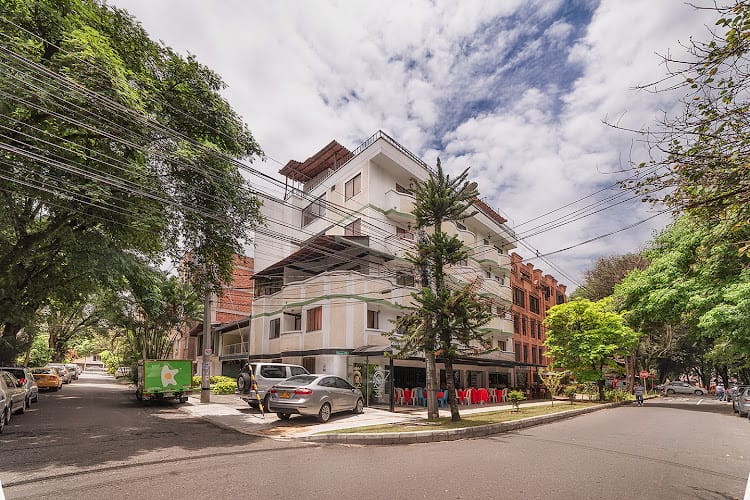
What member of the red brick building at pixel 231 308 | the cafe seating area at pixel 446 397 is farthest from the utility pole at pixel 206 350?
the red brick building at pixel 231 308

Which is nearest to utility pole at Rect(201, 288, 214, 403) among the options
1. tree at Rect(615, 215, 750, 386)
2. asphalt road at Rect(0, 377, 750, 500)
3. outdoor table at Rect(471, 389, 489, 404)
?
asphalt road at Rect(0, 377, 750, 500)

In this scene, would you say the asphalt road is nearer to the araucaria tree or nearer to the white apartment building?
the araucaria tree

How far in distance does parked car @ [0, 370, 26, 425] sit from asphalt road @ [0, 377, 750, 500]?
0.75 m

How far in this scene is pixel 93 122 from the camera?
12.2 metres

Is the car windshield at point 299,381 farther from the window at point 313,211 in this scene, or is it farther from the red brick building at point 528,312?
the red brick building at point 528,312

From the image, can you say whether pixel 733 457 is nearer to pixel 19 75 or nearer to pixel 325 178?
pixel 19 75

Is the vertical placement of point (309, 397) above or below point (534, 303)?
below

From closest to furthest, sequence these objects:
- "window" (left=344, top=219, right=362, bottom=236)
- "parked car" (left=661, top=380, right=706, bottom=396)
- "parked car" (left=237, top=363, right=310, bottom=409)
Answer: "parked car" (left=237, top=363, right=310, bottom=409) < "window" (left=344, top=219, right=362, bottom=236) < "parked car" (left=661, top=380, right=706, bottom=396)

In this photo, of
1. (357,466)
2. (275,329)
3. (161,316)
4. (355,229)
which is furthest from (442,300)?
(161,316)

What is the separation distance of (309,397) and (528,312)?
3275cm

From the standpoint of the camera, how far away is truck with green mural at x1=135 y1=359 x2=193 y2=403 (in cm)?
2075

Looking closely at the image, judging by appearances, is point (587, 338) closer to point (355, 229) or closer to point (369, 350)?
point (369, 350)

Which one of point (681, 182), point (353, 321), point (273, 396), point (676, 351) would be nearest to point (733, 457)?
point (681, 182)

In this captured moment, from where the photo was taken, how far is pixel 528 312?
42.8m
